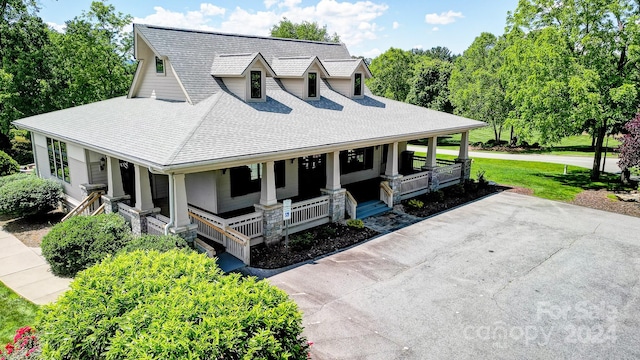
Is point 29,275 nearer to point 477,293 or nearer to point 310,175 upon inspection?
point 310,175

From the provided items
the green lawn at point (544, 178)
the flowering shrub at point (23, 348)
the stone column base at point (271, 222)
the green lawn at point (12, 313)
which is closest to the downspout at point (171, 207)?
the stone column base at point (271, 222)

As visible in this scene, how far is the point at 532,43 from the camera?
81.1 ft

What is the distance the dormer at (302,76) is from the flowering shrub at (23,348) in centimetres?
1394

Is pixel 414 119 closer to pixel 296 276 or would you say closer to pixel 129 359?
pixel 296 276

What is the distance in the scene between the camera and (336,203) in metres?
15.6

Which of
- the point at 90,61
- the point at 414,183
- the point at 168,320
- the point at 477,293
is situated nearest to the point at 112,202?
the point at 168,320

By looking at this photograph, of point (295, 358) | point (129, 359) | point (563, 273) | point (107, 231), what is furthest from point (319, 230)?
point (129, 359)

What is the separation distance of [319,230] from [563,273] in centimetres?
782

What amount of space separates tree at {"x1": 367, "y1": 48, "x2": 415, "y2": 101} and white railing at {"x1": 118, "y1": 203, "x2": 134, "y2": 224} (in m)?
41.6

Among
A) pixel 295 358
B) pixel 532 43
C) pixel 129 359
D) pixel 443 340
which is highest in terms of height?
pixel 532 43

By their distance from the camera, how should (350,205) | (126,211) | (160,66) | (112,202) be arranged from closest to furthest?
(126,211), (112,202), (350,205), (160,66)

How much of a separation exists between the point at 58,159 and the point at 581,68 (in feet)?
88.1

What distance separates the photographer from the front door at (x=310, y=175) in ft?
57.9

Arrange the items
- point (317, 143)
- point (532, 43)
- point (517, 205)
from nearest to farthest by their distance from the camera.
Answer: point (317, 143)
point (517, 205)
point (532, 43)
